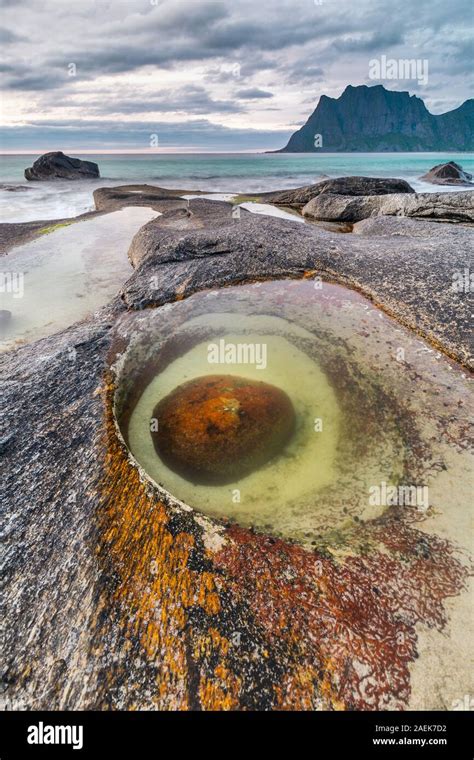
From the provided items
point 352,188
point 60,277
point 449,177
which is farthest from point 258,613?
point 449,177

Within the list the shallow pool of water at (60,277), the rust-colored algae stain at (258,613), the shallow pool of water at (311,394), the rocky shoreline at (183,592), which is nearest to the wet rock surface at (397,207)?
the shallow pool of water at (60,277)

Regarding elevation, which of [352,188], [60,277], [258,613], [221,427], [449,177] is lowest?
[258,613]

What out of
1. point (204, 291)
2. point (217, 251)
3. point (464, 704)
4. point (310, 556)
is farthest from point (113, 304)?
point (464, 704)

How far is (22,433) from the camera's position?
19.1 feet

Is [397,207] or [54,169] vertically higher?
[54,169]

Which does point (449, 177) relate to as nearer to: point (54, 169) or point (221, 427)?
point (54, 169)

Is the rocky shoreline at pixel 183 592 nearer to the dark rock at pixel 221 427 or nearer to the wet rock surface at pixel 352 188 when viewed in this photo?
the dark rock at pixel 221 427

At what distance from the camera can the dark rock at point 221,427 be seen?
576 cm

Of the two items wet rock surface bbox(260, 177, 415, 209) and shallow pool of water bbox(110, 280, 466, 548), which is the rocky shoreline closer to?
shallow pool of water bbox(110, 280, 466, 548)

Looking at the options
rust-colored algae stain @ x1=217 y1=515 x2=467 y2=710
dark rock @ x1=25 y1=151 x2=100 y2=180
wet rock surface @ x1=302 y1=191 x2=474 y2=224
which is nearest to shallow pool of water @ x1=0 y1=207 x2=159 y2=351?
rust-colored algae stain @ x1=217 y1=515 x2=467 y2=710

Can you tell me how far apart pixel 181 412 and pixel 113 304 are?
5.27m

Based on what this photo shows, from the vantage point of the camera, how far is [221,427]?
6270 mm

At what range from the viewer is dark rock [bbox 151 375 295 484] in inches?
227
